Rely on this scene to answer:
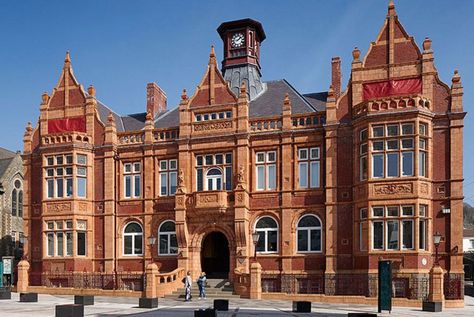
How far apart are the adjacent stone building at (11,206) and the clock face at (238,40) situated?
28.3 meters

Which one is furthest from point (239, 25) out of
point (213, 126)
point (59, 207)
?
point (59, 207)

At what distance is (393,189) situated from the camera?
95.1ft

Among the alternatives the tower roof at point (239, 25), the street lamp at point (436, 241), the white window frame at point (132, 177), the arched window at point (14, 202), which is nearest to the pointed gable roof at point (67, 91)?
the white window frame at point (132, 177)

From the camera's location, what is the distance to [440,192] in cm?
2936

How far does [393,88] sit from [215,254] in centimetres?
1627

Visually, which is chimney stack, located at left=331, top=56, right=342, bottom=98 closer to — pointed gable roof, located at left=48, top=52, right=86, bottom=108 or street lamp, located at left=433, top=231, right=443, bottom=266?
street lamp, located at left=433, top=231, right=443, bottom=266

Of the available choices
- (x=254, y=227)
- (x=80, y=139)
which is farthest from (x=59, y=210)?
(x=254, y=227)

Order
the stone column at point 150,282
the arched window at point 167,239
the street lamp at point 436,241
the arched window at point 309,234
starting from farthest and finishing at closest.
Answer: the arched window at point 167,239 → the arched window at point 309,234 → the stone column at point 150,282 → the street lamp at point 436,241

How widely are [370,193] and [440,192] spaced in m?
3.86

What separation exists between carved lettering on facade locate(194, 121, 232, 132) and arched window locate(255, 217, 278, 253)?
6296 mm

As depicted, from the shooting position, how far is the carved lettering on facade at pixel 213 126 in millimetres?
33812

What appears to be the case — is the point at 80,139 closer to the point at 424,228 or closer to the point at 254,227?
the point at 254,227

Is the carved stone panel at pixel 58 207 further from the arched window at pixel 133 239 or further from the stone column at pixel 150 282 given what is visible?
the stone column at pixel 150 282

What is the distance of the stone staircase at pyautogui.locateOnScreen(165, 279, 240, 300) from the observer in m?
30.0
